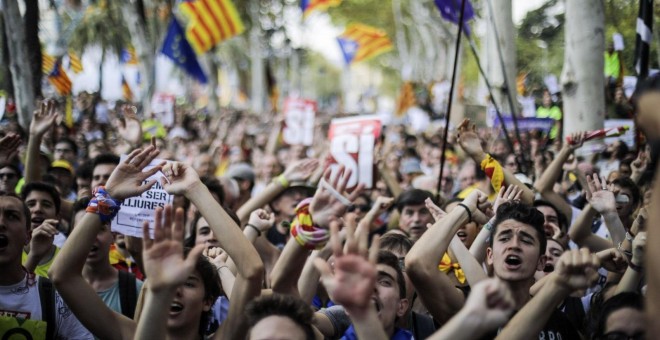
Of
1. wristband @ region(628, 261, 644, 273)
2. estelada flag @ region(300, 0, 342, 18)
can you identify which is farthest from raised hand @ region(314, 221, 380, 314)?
estelada flag @ region(300, 0, 342, 18)

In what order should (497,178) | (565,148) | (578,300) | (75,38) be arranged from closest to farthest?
(578,300) → (497,178) → (565,148) → (75,38)

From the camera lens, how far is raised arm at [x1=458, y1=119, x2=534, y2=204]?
5480mm

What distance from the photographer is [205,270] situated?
149 inches

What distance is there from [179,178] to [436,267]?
1.28m

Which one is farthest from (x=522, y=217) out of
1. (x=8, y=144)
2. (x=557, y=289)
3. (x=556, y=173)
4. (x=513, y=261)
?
(x=8, y=144)

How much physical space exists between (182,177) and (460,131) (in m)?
2.85

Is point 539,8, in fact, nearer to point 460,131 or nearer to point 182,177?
point 460,131

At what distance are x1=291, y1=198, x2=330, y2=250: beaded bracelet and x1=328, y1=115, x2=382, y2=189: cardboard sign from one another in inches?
125

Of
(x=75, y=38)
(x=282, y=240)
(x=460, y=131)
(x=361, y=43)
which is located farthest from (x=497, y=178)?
(x=75, y=38)

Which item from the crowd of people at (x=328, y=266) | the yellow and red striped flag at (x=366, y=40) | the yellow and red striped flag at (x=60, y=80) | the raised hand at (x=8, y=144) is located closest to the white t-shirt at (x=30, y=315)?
the crowd of people at (x=328, y=266)

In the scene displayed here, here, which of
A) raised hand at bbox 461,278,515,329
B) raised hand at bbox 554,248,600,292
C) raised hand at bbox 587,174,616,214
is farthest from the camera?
raised hand at bbox 587,174,616,214

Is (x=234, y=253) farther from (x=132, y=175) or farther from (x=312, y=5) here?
(x=312, y=5)

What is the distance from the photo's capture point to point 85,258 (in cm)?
372

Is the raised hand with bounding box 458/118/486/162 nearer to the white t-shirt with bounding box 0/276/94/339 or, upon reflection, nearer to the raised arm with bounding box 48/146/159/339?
the raised arm with bounding box 48/146/159/339
